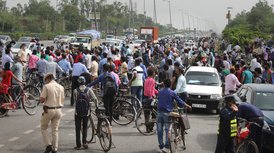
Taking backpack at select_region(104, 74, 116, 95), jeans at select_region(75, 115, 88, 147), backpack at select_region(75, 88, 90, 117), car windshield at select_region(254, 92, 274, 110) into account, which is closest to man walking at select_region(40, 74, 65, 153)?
backpack at select_region(75, 88, 90, 117)

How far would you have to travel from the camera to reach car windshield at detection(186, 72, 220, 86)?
67.1ft

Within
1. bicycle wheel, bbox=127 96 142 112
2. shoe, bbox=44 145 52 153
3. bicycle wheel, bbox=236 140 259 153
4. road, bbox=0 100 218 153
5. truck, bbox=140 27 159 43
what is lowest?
road, bbox=0 100 218 153

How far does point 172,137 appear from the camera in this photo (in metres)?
11.6

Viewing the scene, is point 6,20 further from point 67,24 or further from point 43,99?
point 43,99

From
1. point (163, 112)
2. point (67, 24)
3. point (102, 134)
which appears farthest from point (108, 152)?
point (67, 24)

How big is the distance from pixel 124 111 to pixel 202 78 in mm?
6125

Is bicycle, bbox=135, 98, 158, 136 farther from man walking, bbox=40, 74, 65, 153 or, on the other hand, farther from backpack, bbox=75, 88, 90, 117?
man walking, bbox=40, 74, 65, 153

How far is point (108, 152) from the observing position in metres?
11.8

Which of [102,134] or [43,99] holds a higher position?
[43,99]

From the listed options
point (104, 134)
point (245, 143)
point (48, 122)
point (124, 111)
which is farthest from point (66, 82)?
point (245, 143)

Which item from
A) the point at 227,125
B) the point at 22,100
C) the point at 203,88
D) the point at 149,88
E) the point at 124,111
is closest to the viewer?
the point at 227,125

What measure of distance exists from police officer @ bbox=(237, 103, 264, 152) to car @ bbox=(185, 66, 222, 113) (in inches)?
312

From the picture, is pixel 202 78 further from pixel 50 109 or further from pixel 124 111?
pixel 50 109

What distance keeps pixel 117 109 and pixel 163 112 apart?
4.05m
